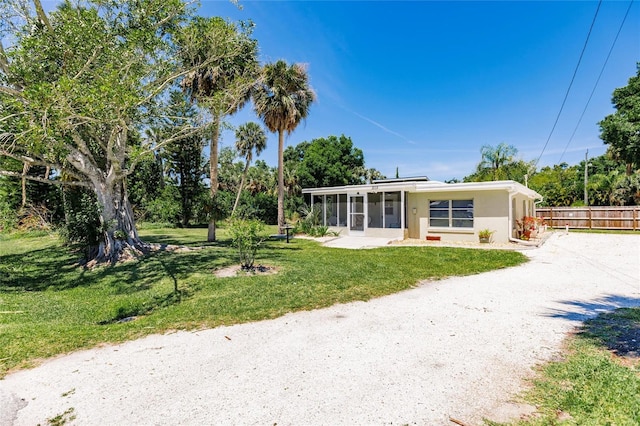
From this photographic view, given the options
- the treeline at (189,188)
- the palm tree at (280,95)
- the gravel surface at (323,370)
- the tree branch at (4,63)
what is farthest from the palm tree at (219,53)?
the gravel surface at (323,370)

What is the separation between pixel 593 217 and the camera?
21.1 m

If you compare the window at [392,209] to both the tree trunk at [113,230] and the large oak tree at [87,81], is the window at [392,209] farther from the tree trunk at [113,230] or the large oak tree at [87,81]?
the tree trunk at [113,230]

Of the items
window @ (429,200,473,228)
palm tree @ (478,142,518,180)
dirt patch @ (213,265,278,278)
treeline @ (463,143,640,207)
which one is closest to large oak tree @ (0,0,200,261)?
dirt patch @ (213,265,278,278)

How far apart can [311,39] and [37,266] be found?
1427cm

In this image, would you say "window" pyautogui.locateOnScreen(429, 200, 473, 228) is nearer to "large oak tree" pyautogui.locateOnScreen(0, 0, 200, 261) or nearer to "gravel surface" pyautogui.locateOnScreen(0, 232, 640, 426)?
"gravel surface" pyautogui.locateOnScreen(0, 232, 640, 426)

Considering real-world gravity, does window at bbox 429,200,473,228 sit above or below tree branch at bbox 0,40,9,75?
below

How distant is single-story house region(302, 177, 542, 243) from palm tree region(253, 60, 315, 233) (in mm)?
4628

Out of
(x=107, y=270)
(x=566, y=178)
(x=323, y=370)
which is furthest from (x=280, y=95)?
(x=566, y=178)

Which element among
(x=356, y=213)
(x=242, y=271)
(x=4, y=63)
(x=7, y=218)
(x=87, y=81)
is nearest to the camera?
(x=4, y=63)

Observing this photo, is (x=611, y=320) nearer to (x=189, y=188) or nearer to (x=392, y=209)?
(x=392, y=209)

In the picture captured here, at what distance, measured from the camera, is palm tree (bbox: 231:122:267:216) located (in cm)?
2770

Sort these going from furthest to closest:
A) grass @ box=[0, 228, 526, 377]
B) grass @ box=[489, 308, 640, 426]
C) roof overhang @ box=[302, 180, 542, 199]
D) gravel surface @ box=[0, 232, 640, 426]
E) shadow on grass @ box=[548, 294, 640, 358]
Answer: roof overhang @ box=[302, 180, 542, 199], grass @ box=[0, 228, 526, 377], shadow on grass @ box=[548, 294, 640, 358], gravel surface @ box=[0, 232, 640, 426], grass @ box=[489, 308, 640, 426]

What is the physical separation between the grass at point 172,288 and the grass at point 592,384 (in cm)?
336

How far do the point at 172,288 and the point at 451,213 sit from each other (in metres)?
12.9
